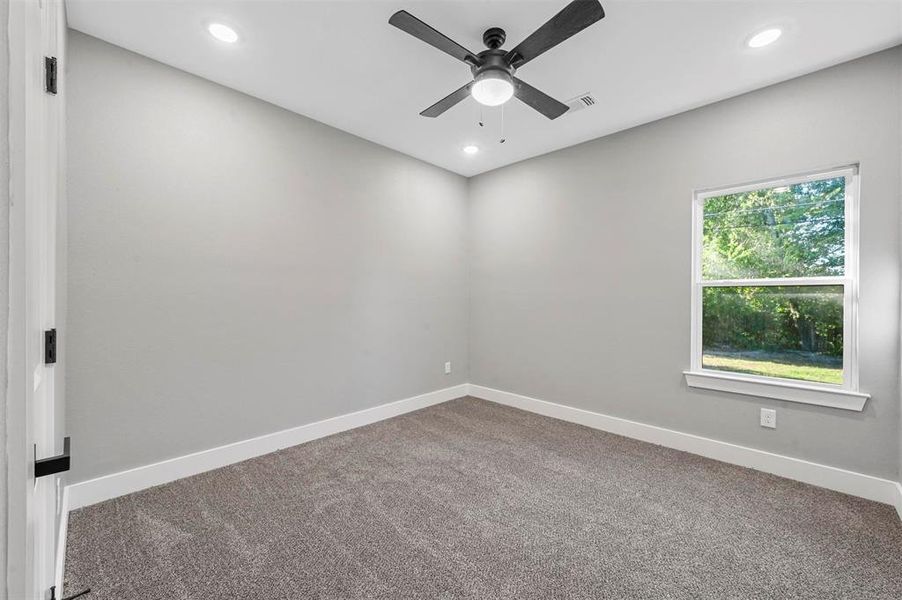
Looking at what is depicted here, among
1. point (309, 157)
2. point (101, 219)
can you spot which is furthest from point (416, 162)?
point (101, 219)

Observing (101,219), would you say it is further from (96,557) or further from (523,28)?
(523,28)

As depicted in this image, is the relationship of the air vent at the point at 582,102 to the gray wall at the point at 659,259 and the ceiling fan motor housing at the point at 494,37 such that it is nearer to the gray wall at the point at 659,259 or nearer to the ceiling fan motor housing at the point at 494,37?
the gray wall at the point at 659,259

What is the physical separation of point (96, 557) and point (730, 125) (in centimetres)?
467

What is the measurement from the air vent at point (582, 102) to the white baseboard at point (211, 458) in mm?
3112

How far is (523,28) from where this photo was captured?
2131 mm

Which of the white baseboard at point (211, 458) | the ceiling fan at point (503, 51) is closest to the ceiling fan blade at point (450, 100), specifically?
the ceiling fan at point (503, 51)

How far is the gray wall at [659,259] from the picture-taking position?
2.36m

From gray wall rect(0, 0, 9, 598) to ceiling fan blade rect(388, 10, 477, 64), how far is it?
1420mm

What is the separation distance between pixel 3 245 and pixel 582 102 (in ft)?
10.5

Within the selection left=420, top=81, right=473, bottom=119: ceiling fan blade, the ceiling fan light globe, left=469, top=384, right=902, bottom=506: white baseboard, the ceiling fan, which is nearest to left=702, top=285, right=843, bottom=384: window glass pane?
left=469, top=384, right=902, bottom=506: white baseboard

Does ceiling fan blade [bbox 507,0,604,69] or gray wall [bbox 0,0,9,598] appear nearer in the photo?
gray wall [bbox 0,0,9,598]

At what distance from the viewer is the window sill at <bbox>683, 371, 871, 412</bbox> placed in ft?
7.97

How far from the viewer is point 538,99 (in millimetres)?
2268

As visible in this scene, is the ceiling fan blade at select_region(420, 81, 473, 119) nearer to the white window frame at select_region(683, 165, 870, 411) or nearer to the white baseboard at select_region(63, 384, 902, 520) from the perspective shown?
the white window frame at select_region(683, 165, 870, 411)
